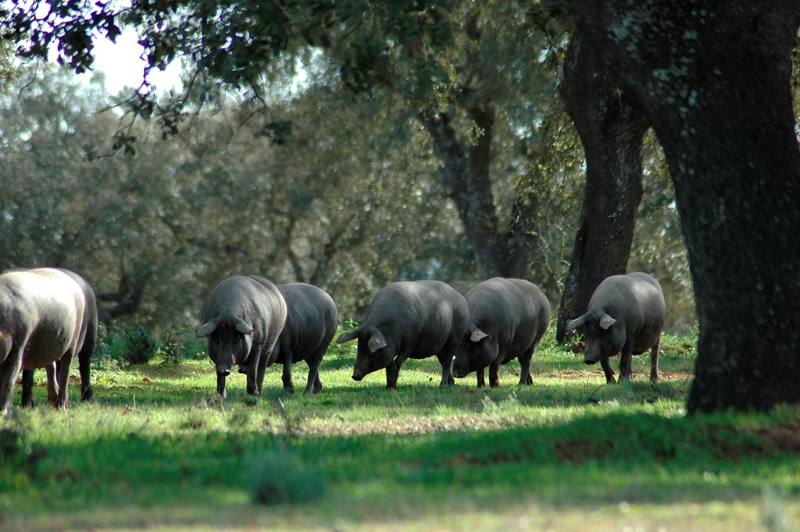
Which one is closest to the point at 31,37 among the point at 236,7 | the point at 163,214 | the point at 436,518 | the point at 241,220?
the point at 236,7

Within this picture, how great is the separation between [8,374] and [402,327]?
301 inches

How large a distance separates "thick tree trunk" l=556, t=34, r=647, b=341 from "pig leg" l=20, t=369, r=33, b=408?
1470 centimetres

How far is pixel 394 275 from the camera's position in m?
61.3

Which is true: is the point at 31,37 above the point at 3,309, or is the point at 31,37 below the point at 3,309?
above

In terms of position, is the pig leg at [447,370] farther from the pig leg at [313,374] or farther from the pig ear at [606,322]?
the pig ear at [606,322]

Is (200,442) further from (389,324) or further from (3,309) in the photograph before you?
(389,324)

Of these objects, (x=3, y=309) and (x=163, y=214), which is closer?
(x=3, y=309)

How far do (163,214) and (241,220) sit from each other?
4.93 m

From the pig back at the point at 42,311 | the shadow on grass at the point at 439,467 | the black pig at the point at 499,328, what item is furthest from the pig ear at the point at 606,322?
the shadow on grass at the point at 439,467

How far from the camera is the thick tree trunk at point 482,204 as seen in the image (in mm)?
39250

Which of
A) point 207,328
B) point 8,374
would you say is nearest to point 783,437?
point 8,374

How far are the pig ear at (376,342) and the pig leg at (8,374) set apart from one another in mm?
6379

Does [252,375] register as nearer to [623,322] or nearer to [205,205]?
[623,322]

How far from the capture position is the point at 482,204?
39531 millimetres
